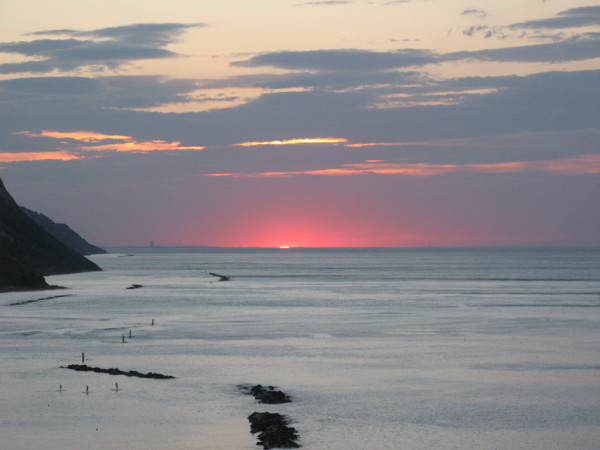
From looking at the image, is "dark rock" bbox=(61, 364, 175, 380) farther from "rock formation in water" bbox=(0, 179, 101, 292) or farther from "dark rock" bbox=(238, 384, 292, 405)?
"rock formation in water" bbox=(0, 179, 101, 292)

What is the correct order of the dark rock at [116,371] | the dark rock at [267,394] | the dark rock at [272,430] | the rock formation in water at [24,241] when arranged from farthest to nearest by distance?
the rock formation in water at [24,241]
the dark rock at [116,371]
the dark rock at [267,394]
the dark rock at [272,430]

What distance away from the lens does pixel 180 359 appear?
5631 centimetres

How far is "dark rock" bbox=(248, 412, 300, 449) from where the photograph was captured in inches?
1304

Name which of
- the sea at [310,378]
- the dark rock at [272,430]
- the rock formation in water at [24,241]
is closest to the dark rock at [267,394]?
the sea at [310,378]

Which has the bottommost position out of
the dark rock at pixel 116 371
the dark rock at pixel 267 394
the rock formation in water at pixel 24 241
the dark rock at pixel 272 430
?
the dark rock at pixel 272 430

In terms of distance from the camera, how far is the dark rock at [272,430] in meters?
33.1

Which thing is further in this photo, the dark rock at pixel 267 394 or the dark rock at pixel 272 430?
the dark rock at pixel 267 394

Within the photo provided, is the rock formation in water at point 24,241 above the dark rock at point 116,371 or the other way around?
above

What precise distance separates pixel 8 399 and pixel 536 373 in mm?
30124

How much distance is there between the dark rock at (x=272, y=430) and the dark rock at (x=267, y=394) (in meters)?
3.76

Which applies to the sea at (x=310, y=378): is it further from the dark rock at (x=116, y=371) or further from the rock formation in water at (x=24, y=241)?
the rock formation in water at (x=24, y=241)

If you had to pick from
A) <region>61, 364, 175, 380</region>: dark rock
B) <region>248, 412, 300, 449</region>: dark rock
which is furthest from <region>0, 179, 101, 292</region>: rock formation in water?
<region>248, 412, 300, 449</region>: dark rock

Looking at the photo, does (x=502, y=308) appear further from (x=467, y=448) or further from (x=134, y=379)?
(x=467, y=448)

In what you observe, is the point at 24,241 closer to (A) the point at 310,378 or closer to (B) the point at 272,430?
(A) the point at 310,378
